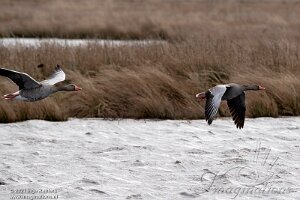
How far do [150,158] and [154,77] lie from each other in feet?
10.9

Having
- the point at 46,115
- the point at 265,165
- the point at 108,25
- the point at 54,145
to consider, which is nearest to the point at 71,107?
the point at 46,115

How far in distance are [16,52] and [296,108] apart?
5.14 metres

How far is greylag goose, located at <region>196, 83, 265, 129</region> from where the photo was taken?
6.56 metres

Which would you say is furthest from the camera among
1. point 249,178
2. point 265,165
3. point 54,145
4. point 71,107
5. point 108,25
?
point 108,25

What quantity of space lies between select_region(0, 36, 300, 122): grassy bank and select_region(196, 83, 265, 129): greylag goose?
2352 mm

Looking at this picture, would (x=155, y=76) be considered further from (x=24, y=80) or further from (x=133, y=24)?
(x=133, y=24)

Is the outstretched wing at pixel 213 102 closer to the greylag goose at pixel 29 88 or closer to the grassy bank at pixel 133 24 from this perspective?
the greylag goose at pixel 29 88

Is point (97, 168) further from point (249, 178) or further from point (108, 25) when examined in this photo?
point (108, 25)

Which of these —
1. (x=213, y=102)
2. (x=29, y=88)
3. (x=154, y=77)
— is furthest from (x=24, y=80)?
(x=154, y=77)

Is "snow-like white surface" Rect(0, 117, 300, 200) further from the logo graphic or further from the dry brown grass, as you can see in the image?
the dry brown grass

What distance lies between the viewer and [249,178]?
260 inches

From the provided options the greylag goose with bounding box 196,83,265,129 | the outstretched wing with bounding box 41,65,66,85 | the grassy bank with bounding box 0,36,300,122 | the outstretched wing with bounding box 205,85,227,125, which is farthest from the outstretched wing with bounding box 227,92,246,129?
the grassy bank with bounding box 0,36,300,122

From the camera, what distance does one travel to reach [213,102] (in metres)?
6.61

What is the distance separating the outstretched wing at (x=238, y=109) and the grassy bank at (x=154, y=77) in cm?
233
